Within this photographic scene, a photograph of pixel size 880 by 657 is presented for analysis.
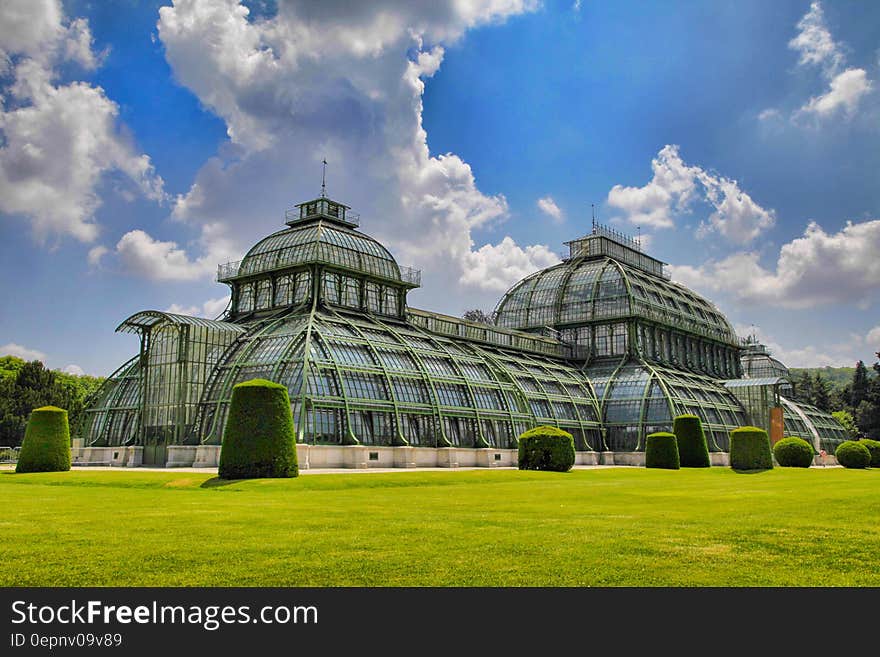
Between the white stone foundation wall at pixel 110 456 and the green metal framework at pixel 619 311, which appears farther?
the green metal framework at pixel 619 311

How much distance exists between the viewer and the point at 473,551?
53.8ft

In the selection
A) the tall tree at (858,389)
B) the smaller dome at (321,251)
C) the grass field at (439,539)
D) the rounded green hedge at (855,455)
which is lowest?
the grass field at (439,539)

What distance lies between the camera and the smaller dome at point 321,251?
69125mm

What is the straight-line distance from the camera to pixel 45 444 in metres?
49.8

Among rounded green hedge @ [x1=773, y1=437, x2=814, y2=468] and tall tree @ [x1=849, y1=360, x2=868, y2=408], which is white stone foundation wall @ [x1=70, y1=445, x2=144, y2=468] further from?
tall tree @ [x1=849, y1=360, x2=868, y2=408]

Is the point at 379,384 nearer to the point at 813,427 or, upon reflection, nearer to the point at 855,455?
the point at 855,455

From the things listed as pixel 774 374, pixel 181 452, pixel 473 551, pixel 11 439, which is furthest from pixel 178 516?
pixel 774 374

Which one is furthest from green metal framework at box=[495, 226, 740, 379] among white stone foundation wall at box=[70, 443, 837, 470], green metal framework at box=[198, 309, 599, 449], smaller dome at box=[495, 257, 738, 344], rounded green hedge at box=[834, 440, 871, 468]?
white stone foundation wall at box=[70, 443, 837, 470]

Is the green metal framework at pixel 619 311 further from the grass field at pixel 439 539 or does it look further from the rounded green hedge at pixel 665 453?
the grass field at pixel 439 539

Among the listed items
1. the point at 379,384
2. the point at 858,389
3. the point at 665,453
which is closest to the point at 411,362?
the point at 379,384

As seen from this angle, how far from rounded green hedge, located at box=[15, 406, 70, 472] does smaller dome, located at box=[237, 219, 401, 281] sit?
79.4ft

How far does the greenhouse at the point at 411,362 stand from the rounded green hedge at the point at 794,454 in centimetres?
1183

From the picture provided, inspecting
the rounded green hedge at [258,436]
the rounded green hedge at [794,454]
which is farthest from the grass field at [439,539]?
the rounded green hedge at [794,454]

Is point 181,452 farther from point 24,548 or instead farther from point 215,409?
point 24,548
